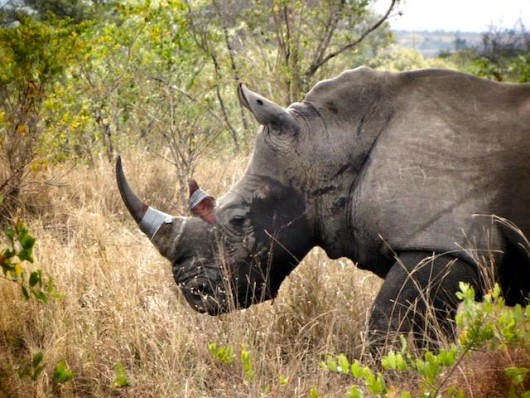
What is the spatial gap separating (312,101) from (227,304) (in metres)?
1.22

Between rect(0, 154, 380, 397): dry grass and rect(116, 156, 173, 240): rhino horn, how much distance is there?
45 cm

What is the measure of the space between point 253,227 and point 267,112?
25.1 inches

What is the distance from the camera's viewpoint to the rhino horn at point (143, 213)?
18.3ft

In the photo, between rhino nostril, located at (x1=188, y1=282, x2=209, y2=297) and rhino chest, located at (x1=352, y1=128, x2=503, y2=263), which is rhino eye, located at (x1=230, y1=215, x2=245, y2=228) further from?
rhino chest, located at (x1=352, y1=128, x2=503, y2=263)

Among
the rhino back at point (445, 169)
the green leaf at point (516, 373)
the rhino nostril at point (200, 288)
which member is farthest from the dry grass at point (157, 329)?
the green leaf at point (516, 373)

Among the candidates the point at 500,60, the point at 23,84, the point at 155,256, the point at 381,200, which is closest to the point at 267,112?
the point at 381,200

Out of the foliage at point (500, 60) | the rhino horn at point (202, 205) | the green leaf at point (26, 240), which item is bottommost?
the rhino horn at point (202, 205)

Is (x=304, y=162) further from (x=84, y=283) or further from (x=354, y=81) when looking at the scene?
(x=84, y=283)

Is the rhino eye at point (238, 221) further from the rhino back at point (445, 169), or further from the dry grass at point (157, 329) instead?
the rhino back at point (445, 169)

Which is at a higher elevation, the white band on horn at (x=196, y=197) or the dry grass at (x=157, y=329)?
the white band on horn at (x=196, y=197)

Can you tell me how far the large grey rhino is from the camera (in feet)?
15.9

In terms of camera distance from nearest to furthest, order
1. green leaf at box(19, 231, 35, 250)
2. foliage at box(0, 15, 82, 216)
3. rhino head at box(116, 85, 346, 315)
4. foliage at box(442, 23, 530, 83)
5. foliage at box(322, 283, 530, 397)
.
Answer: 1. foliage at box(322, 283, 530, 397)
2. green leaf at box(19, 231, 35, 250)
3. rhino head at box(116, 85, 346, 315)
4. foliage at box(0, 15, 82, 216)
5. foliage at box(442, 23, 530, 83)

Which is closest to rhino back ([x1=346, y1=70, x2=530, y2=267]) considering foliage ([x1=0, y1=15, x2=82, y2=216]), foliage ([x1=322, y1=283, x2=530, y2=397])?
foliage ([x1=322, y1=283, x2=530, y2=397])

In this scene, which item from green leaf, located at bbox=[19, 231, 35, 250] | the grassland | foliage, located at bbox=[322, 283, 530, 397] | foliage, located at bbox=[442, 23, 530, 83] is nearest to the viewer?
foliage, located at bbox=[322, 283, 530, 397]
